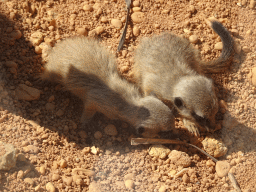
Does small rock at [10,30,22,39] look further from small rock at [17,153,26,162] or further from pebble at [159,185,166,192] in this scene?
pebble at [159,185,166,192]

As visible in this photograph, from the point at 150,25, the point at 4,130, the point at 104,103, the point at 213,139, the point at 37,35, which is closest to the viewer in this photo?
the point at 4,130

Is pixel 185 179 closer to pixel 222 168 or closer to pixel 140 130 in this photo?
pixel 222 168

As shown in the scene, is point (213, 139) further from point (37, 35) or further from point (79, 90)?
point (37, 35)

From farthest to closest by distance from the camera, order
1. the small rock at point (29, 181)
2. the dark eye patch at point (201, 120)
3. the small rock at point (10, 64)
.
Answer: the small rock at point (10, 64)
the dark eye patch at point (201, 120)
the small rock at point (29, 181)

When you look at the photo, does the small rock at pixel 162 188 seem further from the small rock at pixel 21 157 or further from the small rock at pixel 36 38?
the small rock at pixel 36 38

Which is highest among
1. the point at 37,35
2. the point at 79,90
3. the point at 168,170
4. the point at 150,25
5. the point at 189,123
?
the point at 150,25

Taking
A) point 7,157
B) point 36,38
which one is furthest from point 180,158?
point 36,38

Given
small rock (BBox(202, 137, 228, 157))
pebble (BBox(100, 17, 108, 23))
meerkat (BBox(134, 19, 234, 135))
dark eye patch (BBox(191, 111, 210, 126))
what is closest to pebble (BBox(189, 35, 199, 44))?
meerkat (BBox(134, 19, 234, 135))

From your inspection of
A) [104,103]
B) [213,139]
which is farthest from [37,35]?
[213,139]

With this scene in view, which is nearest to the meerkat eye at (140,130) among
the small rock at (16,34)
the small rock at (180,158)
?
the small rock at (180,158)
